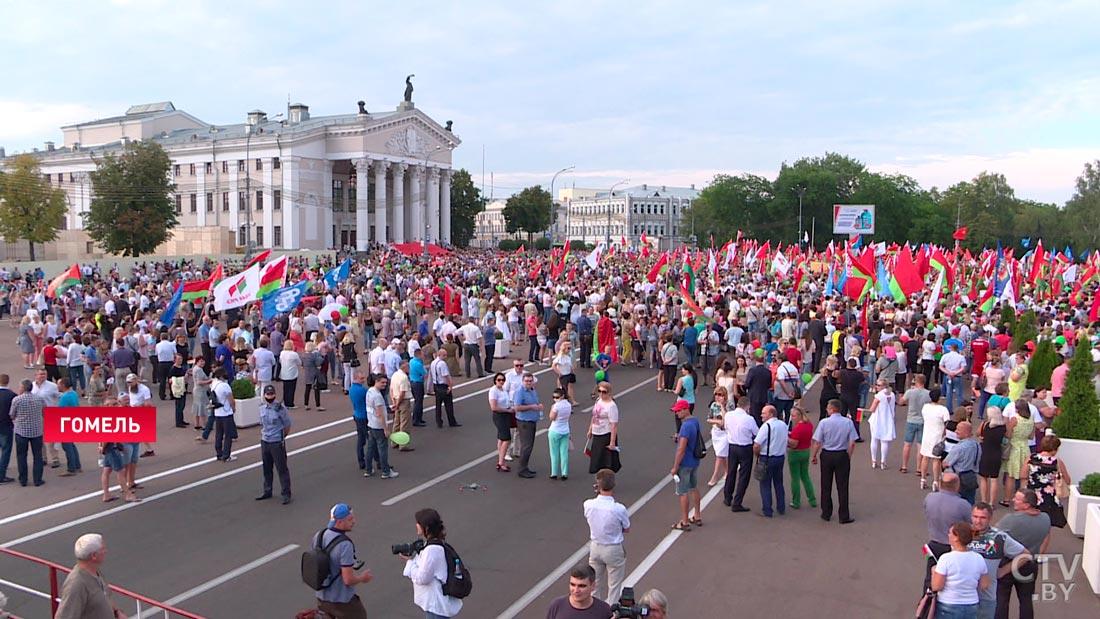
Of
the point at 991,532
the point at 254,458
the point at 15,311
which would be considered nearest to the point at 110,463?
the point at 254,458

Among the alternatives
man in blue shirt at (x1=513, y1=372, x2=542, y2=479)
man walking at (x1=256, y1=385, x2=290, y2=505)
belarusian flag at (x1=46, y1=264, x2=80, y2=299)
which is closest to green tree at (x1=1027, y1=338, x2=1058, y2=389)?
man in blue shirt at (x1=513, y1=372, x2=542, y2=479)

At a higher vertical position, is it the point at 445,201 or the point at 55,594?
the point at 445,201

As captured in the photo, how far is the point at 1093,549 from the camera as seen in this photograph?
842cm

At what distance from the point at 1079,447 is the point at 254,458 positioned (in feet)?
39.3

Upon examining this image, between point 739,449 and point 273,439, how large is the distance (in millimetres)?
5969

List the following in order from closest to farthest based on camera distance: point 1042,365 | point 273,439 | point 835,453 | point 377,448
Result: point 835,453 → point 273,439 → point 377,448 → point 1042,365

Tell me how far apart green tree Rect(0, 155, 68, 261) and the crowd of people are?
3251cm

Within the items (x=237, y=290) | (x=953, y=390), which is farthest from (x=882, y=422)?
(x=237, y=290)

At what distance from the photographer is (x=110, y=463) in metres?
11.0

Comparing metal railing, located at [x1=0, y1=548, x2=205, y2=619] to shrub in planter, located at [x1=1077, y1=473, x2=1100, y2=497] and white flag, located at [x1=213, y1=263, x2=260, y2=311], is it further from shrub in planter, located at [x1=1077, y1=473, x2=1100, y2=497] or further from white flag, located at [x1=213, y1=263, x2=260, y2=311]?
white flag, located at [x1=213, y1=263, x2=260, y2=311]

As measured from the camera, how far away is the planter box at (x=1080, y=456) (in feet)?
36.7

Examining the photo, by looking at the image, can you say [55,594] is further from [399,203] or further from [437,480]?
[399,203]

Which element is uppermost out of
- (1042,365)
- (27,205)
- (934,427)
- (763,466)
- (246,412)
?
(27,205)

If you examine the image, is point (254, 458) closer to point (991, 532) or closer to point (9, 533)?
point (9, 533)
